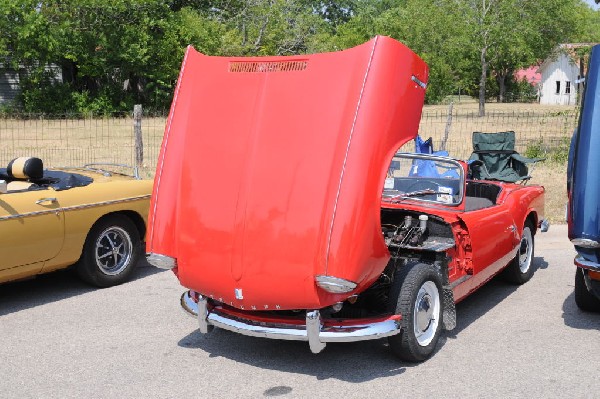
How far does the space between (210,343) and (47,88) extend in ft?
98.7

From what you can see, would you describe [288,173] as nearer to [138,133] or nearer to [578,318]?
Answer: [578,318]

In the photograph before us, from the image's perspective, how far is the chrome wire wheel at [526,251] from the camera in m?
7.18

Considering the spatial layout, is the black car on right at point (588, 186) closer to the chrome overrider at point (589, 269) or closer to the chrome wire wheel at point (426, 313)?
the chrome overrider at point (589, 269)

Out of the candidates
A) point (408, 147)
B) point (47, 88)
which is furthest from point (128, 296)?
point (47, 88)

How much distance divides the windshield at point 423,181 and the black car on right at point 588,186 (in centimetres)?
95

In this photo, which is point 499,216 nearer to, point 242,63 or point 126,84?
point 242,63

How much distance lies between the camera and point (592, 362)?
16.3 ft

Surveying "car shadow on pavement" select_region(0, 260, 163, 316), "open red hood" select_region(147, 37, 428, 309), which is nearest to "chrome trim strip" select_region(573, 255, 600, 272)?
"open red hood" select_region(147, 37, 428, 309)

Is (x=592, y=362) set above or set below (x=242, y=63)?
below

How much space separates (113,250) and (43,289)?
31.3 inches

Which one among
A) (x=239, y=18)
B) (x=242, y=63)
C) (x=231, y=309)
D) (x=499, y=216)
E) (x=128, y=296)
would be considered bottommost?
(x=128, y=296)

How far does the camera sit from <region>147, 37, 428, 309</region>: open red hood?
4441 mm

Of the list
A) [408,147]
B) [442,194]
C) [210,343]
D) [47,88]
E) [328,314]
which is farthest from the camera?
[47,88]

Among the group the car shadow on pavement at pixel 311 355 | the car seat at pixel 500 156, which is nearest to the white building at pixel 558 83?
the car seat at pixel 500 156
